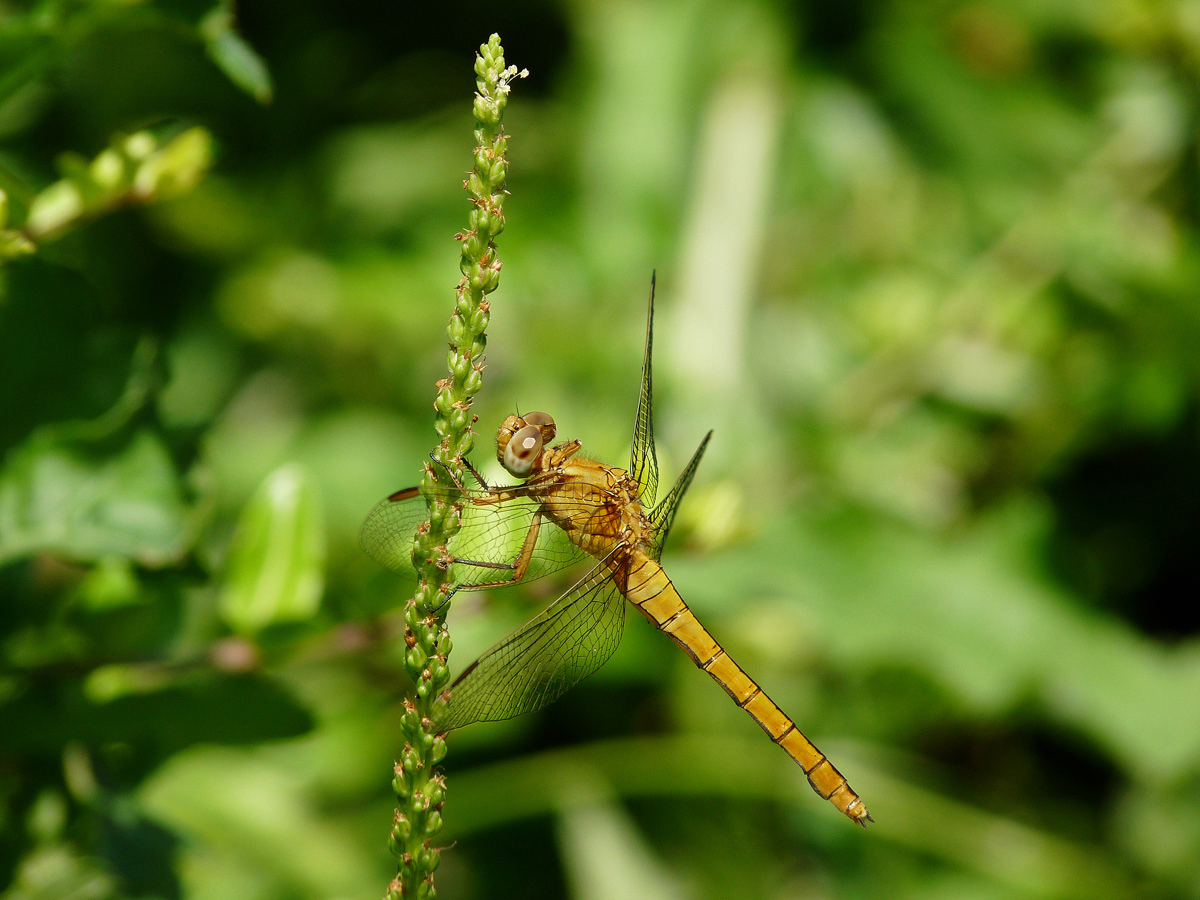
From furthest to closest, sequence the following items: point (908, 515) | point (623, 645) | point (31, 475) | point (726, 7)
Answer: point (726, 7)
point (908, 515)
point (623, 645)
point (31, 475)

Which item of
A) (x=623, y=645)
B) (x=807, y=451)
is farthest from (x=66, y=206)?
(x=807, y=451)

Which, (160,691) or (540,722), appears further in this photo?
(540,722)

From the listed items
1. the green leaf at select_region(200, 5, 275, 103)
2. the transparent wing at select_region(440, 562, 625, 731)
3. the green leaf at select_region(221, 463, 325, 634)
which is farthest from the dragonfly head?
the green leaf at select_region(200, 5, 275, 103)

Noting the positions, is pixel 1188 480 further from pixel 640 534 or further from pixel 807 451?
pixel 640 534

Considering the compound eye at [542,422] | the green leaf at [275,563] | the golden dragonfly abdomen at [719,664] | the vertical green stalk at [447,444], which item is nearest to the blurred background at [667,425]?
the green leaf at [275,563]

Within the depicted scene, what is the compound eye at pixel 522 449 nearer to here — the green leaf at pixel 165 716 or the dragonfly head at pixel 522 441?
the dragonfly head at pixel 522 441

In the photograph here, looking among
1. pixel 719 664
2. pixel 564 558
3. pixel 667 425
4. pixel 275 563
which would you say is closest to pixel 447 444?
pixel 275 563

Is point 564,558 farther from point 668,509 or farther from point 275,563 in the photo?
point 275,563

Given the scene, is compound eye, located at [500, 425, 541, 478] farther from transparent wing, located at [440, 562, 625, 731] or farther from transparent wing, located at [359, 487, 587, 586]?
transparent wing, located at [440, 562, 625, 731]
